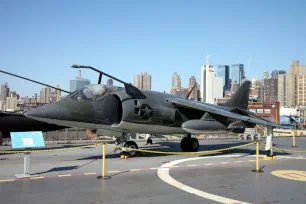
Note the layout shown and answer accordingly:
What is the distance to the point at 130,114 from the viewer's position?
13.7m

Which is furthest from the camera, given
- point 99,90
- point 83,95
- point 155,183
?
point 99,90

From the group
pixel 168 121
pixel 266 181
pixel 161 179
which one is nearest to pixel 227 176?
pixel 266 181

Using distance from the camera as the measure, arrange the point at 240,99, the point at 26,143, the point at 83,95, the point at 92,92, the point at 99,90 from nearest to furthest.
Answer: the point at 26,143 < the point at 83,95 < the point at 92,92 < the point at 99,90 < the point at 240,99

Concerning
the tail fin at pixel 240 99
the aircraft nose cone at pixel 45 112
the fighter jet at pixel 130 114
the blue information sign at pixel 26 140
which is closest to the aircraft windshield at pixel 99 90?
the fighter jet at pixel 130 114

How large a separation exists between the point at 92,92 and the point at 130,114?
79.8 inches

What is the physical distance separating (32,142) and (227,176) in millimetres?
6826

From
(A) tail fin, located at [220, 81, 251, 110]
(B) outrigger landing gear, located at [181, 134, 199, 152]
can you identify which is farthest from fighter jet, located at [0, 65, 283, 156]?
(A) tail fin, located at [220, 81, 251, 110]

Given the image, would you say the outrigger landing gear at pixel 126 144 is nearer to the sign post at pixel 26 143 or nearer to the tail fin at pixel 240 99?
the sign post at pixel 26 143

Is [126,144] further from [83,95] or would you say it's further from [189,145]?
[189,145]

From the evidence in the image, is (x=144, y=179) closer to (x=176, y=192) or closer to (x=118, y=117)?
(x=176, y=192)

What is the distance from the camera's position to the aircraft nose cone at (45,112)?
11.7 metres

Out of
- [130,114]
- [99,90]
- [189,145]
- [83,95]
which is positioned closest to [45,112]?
[83,95]

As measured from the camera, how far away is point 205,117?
52.1 feet

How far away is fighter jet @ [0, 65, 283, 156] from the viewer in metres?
12.4
